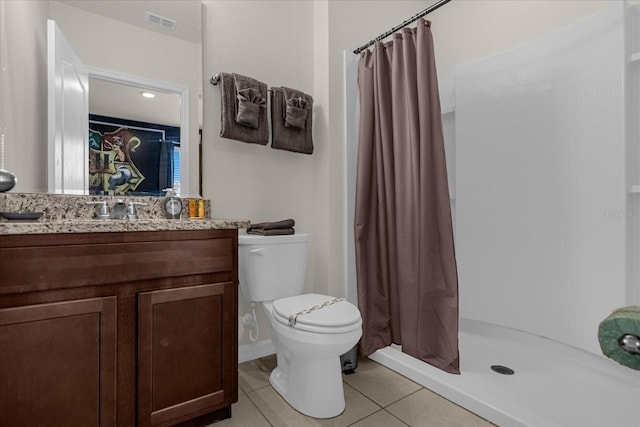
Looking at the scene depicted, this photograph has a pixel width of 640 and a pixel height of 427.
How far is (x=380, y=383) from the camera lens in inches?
69.0

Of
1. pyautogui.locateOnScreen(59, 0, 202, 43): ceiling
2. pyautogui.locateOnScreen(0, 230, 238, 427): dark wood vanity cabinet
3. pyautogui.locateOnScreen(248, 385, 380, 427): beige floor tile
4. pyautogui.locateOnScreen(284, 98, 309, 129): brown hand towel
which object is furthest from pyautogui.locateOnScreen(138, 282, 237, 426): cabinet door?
pyautogui.locateOnScreen(59, 0, 202, 43): ceiling

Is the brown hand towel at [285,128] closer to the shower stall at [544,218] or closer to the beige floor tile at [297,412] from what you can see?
the shower stall at [544,218]

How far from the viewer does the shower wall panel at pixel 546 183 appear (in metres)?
1.66

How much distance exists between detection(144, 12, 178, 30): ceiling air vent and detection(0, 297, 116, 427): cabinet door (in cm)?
147

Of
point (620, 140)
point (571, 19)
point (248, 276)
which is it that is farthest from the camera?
point (571, 19)

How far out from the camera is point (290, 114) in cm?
204

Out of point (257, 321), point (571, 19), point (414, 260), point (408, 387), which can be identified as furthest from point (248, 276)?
point (571, 19)

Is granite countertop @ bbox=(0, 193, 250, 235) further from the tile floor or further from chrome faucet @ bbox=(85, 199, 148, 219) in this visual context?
the tile floor

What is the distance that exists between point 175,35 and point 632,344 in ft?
7.10

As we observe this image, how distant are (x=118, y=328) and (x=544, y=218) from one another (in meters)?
2.19

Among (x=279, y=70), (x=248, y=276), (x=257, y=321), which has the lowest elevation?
(x=257, y=321)

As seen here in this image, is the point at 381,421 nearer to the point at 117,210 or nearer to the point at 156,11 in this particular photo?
the point at 117,210

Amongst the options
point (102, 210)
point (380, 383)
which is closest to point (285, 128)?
point (102, 210)

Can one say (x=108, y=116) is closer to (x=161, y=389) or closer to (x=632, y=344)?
(x=161, y=389)
